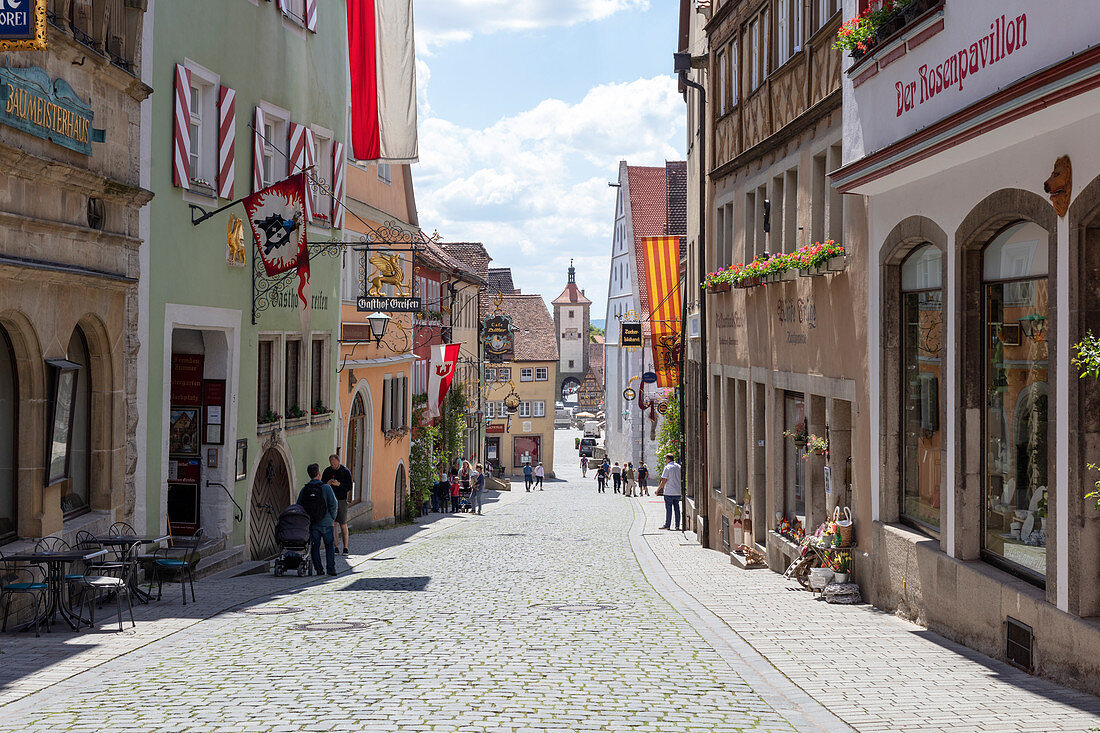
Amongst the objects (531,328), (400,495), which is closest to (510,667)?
(400,495)

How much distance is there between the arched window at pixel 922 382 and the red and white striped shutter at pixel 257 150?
10002 mm

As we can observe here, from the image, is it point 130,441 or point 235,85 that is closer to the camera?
point 130,441

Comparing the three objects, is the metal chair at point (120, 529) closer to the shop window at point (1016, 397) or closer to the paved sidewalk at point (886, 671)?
the paved sidewalk at point (886, 671)

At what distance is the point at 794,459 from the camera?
56.5 feet

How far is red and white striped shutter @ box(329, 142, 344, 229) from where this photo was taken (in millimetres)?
22297

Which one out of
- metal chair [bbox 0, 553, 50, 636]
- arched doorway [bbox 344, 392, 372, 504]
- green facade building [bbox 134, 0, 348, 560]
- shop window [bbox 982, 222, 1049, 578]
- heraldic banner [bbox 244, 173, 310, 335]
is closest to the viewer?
shop window [bbox 982, 222, 1049, 578]

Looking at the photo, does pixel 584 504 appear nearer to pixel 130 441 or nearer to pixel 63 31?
pixel 130 441

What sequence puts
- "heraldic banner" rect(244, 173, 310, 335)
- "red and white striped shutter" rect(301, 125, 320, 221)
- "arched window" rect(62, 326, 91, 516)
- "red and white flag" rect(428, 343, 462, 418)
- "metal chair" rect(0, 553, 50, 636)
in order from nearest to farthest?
1. "metal chair" rect(0, 553, 50, 636)
2. "arched window" rect(62, 326, 91, 516)
3. "heraldic banner" rect(244, 173, 310, 335)
4. "red and white striped shutter" rect(301, 125, 320, 221)
5. "red and white flag" rect(428, 343, 462, 418)

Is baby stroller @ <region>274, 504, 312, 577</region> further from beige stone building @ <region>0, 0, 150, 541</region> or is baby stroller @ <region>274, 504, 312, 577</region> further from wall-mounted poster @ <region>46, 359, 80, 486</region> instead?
wall-mounted poster @ <region>46, 359, 80, 486</region>

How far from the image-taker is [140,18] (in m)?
13.9

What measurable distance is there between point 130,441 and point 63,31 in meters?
4.63

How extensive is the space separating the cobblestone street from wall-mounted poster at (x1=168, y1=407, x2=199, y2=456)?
262cm

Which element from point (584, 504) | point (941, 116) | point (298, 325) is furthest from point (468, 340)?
point (941, 116)

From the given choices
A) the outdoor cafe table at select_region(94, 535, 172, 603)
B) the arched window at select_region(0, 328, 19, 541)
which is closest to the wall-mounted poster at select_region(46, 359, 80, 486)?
the arched window at select_region(0, 328, 19, 541)
